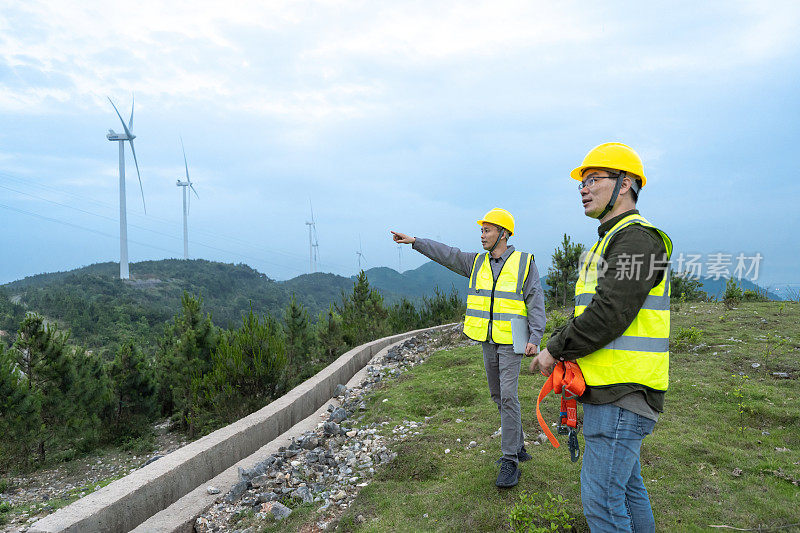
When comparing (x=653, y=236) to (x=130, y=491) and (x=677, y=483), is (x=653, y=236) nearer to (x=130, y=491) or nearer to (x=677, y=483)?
(x=677, y=483)

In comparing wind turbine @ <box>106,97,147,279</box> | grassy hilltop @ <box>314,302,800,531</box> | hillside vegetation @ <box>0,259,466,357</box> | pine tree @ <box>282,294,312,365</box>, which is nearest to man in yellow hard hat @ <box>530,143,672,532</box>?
grassy hilltop @ <box>314,302,800,531</box>

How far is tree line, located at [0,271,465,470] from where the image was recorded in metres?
7.47

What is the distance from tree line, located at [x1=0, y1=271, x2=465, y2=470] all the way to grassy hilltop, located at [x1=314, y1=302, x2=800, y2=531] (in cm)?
227

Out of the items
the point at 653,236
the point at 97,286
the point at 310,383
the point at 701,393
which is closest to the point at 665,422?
the point at 701,393

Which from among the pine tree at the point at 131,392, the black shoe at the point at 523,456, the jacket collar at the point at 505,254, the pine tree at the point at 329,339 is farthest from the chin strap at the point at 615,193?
the pine tree at the point at 329,339

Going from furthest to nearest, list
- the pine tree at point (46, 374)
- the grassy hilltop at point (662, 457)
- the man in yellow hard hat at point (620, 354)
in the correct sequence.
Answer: the pine tree at point (46, 374) < the grassy hilltop at point (662, 457) < the man in yellow hard hat at point (620, 354)

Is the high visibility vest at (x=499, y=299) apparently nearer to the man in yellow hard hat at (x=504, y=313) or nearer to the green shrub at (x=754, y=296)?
the man in yellow hard hat at (x=504, y=313)

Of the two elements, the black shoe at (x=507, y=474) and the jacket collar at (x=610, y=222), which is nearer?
the jacket collar at (x=610, y=222)

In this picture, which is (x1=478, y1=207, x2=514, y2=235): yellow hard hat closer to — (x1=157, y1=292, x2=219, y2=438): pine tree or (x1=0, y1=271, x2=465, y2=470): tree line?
(x1=0, y1=271, x2=465, y2=470): tree line

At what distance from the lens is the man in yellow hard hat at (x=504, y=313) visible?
3594 mm

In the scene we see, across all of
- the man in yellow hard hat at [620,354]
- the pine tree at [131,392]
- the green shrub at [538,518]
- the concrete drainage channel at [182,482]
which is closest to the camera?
the man in yellow hard hat at [620,354]

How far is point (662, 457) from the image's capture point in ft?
12.7

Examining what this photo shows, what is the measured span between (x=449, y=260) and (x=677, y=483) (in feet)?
7.80

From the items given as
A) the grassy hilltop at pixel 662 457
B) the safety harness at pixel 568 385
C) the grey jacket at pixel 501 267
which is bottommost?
the grassy hilltop at pixel 662 457
